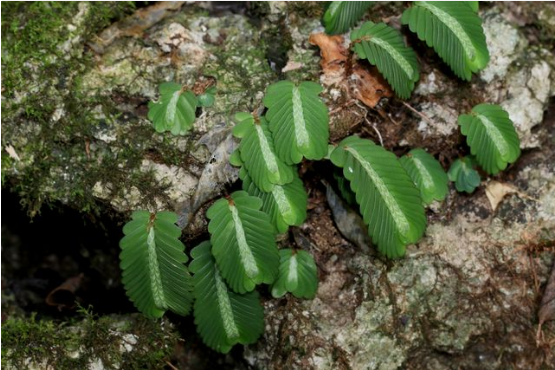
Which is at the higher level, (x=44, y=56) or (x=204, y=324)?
(x=44, y=56)

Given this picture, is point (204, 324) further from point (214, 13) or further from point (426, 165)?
point (214, 13)

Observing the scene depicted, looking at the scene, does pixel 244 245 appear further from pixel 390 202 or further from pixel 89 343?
pixel 89 343

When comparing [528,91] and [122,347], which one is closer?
[122,347]

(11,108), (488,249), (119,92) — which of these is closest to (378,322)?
(488,249)

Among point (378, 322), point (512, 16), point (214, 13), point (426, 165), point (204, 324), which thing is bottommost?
point (378, 322)

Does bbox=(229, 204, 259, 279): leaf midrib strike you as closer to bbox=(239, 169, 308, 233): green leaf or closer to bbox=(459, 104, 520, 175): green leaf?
bbox=(239, 169, 308, 233): green leaf

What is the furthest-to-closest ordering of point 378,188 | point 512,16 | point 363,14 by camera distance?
point 512,16
point 363,14
point 378,188

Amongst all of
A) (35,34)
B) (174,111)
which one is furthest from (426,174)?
(35,34)

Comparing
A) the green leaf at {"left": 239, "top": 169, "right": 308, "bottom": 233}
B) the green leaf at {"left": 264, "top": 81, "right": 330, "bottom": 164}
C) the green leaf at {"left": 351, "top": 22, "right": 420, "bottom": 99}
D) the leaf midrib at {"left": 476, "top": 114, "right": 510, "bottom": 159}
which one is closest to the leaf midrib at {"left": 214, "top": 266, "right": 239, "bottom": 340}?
the green leaf at {"left": 239, "top": 169, "right": 308, "bottom": 233}
